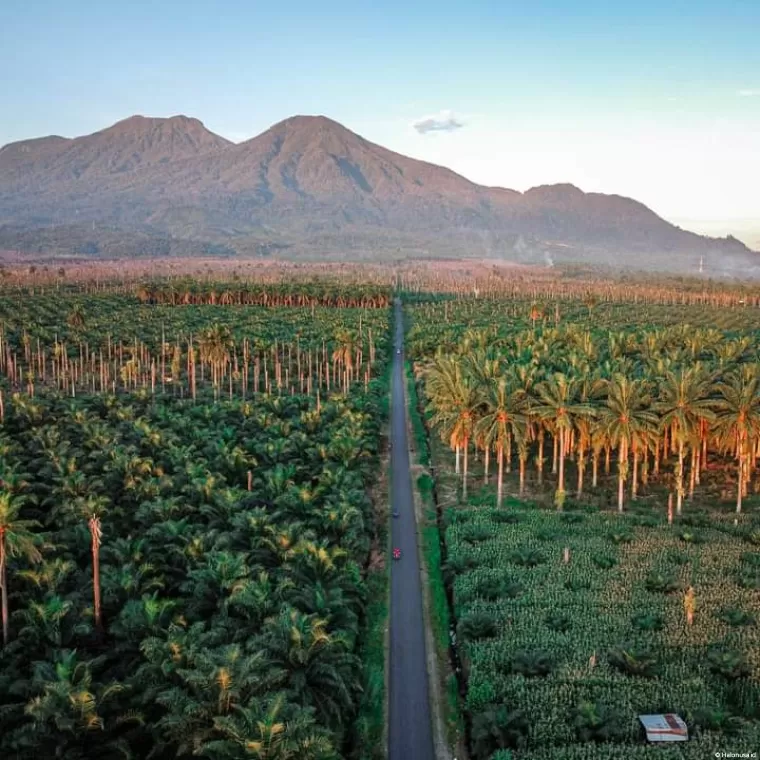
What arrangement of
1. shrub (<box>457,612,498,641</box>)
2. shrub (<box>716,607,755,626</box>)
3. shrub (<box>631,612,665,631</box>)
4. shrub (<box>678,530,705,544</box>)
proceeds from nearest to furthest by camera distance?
1. shrub (<box>457,612,498,641</box>)
2. shrub (<box>631,612,665,631</box>)
3. shrub (<box>716,607,755,626</box>)
4. shrub (<box>678,530,705,544</box>)

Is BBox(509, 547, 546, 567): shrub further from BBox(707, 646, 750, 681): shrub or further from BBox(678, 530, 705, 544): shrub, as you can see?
BBox(707, 646, 750, 681): shrub

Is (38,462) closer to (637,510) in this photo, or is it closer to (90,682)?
(90,682)

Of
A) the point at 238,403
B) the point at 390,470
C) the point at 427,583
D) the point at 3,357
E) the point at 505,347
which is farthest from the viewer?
the point at 3,357

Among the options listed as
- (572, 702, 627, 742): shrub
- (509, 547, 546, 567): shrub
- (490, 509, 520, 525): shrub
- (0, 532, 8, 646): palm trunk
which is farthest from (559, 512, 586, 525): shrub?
(0, 532, 8, 646): palm trunk

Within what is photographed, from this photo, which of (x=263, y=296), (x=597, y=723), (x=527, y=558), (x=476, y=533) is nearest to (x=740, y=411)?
(x=527, y=558)

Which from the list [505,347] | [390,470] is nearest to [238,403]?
[390,470]
